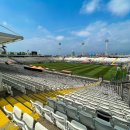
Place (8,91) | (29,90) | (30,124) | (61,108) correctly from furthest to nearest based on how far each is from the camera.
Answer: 1. (29,90)
2. (8,91)
3. (61,108)
4. (30,124)

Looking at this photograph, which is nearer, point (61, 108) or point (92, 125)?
point (92, 125)

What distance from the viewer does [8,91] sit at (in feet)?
36.6

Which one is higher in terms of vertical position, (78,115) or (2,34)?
(2,34)

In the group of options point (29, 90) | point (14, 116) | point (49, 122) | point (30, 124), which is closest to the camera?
point (30, 124)

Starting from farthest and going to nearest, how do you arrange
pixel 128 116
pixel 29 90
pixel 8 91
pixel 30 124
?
1. pixel 29 90
2. pixel 8 91
3. pixel 128 116
4. pixel 30 124

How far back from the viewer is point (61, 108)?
8094 millimetres

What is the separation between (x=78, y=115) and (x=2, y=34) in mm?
6960

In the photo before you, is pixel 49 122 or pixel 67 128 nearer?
pixel 67 128

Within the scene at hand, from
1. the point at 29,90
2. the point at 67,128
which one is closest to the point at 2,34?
the point at 29,90

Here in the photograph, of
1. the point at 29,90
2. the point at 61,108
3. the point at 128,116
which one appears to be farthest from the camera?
the point at 29,90

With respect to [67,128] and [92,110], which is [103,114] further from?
[67,128]

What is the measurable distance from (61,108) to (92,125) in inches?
78.5

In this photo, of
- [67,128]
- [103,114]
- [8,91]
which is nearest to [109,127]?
[67,128]

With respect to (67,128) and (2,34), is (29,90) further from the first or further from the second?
(67,128)
